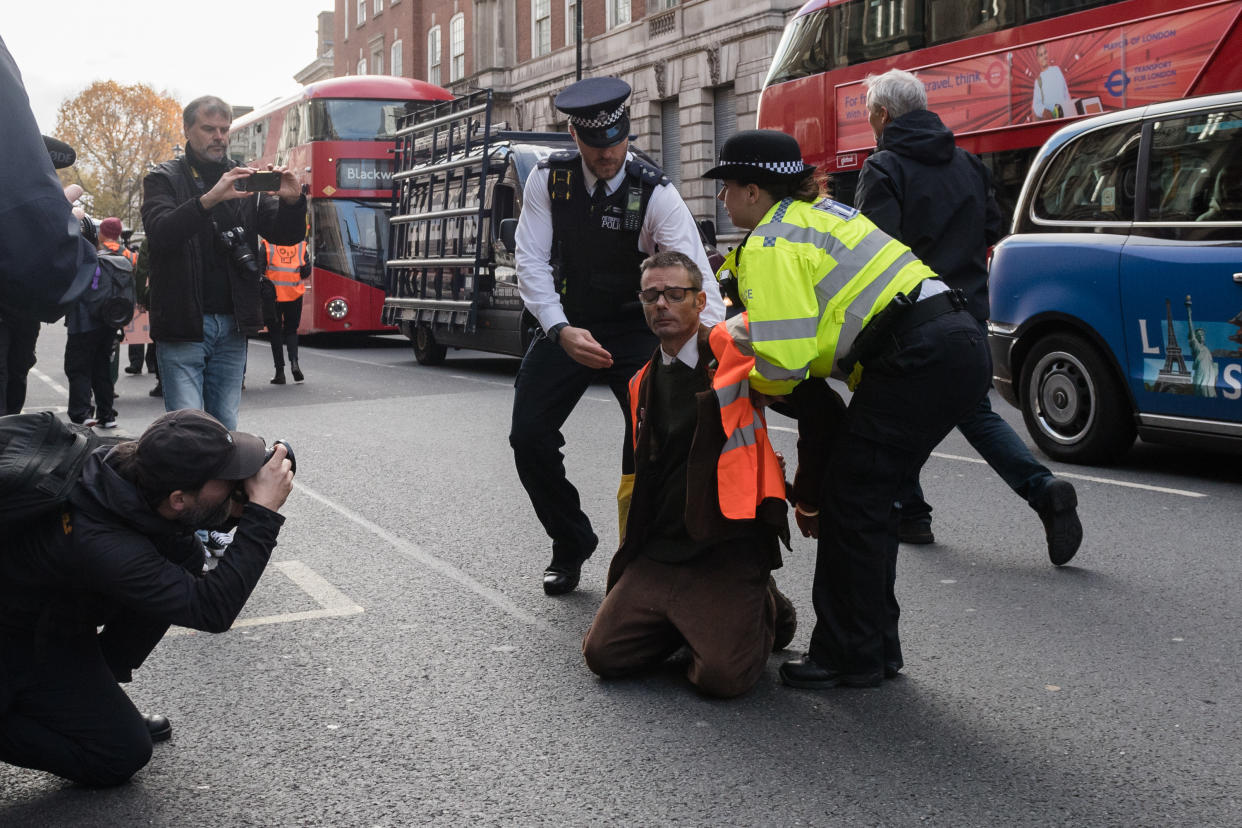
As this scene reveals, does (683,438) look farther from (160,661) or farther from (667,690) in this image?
(160,661)

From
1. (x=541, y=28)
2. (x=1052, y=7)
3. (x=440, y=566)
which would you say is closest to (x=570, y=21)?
(x=541, y=28)

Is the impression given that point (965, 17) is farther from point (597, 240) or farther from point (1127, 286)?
point (597, 240)

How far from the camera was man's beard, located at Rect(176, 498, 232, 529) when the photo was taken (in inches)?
125

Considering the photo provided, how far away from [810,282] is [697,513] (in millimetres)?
768

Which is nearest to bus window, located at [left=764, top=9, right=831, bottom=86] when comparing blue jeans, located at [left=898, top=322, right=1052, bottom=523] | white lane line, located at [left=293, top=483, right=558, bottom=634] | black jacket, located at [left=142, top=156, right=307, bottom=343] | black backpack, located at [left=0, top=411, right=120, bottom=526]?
white lane line, located at [left=293, top=483, right=558, bottom=634]

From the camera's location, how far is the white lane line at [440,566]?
4.85 metres

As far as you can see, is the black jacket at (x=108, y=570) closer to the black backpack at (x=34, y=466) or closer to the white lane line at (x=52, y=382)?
the black backpack at (x=34, y=466)

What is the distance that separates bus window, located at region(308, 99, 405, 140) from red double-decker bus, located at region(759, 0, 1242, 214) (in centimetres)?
715

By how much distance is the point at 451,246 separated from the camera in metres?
15.6

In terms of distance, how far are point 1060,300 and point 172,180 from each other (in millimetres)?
4845

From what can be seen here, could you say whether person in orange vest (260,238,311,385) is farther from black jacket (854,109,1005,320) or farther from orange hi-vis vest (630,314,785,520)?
orange hi-vis vest (630,314,785,520)

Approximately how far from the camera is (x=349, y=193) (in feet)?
68.2

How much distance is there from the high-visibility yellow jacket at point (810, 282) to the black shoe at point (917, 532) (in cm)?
217

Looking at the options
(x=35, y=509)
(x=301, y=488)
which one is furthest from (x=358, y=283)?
(x=35, y=509)
